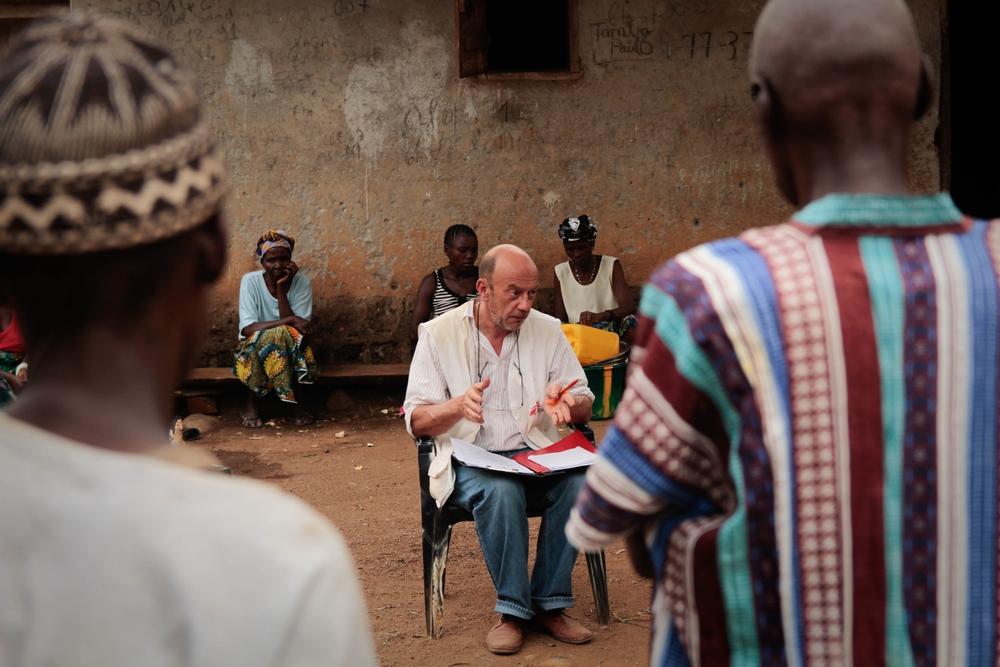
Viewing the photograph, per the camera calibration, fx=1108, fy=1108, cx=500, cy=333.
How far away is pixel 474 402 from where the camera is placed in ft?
13.4

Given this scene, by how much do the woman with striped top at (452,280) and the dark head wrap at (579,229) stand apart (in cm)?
67

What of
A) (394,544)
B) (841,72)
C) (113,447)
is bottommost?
(394,544)

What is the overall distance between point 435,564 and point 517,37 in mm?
6283

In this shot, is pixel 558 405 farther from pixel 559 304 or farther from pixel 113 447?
pixel 559 304

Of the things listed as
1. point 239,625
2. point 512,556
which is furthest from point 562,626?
point 239,625

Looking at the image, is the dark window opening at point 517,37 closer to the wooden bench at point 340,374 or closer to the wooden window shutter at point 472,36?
the wooden window shutter at point 472,36

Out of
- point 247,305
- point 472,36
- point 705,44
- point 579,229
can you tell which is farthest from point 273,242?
point 705,44

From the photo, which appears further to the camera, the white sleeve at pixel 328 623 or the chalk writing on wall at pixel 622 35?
the chalk writing on wall at pixel 622 35

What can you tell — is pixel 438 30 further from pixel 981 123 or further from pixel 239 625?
pixel 239 625

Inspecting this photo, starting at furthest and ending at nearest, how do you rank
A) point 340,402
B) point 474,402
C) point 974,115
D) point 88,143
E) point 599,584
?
point 974,115 < point 340,402 < point 599,584 < point 474,402 < point 88,143

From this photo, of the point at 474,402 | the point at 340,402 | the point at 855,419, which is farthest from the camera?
the point at 340,402

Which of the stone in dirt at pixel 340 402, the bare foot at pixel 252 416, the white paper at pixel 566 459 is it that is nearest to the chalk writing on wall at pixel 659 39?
the stone in dirt at pixel 340 402

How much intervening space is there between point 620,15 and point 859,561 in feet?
24.2

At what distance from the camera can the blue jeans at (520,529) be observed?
415 centimetres
